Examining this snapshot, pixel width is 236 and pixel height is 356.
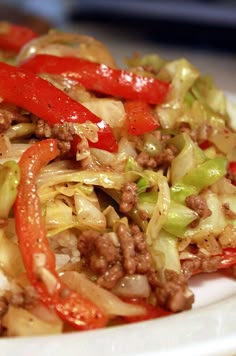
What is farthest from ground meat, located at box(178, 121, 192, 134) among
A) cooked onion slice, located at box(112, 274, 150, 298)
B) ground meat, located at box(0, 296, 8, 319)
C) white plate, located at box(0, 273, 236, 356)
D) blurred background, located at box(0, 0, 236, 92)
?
blurred background, located at box(0, 0, 236, 92)

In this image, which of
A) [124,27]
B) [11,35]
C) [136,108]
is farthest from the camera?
[124,27]

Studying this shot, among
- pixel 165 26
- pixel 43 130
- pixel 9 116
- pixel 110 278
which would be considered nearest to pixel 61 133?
pixel 43 130

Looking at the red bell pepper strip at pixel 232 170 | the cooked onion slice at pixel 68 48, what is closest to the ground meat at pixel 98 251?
the red bell pepper strip at pixel 232 170

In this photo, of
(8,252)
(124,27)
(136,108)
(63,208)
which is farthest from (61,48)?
(124,27)

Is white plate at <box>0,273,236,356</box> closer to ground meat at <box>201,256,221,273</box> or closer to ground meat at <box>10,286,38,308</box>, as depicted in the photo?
ground meat at <box>10,286,38,308</box>

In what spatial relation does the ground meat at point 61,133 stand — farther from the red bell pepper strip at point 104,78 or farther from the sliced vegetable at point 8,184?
the red bell pepper strip at point 104,78

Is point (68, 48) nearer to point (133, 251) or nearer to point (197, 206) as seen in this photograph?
point (197, 206)

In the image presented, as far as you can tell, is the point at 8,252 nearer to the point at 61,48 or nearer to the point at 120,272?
the point at 120,272
